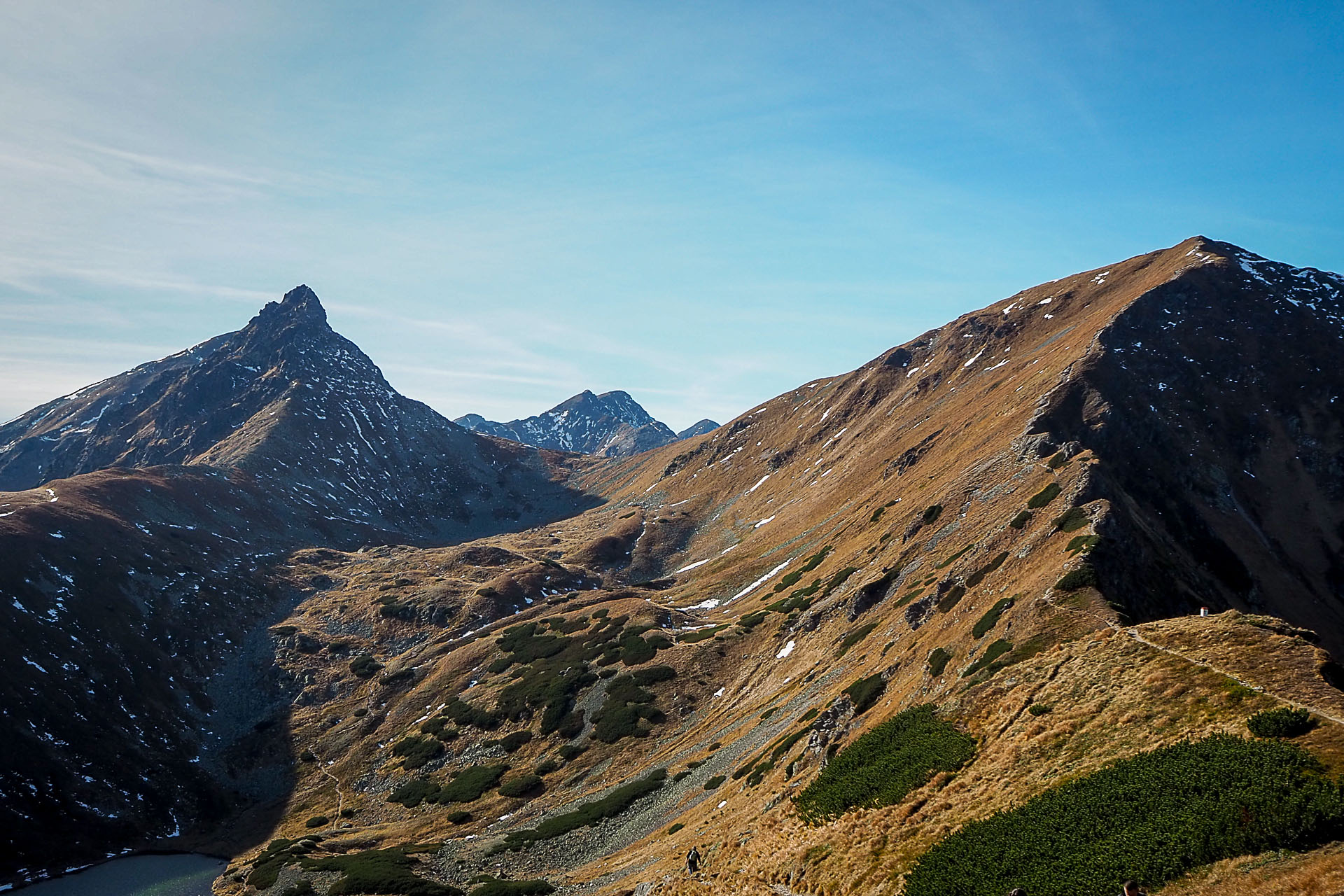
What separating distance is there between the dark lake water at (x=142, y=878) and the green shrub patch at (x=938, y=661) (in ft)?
221

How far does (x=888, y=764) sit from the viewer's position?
3284 cm

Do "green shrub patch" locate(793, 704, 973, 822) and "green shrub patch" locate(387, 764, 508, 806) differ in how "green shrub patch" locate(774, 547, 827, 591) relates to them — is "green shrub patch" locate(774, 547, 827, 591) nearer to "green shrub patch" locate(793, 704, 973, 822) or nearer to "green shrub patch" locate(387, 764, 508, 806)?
"green shrub patch" locate(387, 764, 508, 806)

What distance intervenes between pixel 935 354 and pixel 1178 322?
194ft

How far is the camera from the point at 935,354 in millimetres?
169750

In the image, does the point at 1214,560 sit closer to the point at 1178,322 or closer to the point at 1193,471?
the point at 1193,471

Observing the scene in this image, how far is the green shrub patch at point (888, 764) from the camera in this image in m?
30.4

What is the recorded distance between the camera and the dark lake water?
65250mm

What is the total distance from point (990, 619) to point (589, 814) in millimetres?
36105

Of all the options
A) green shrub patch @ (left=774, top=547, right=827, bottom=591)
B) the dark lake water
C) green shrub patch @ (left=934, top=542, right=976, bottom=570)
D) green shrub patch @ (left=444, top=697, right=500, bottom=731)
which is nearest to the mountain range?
green shrub patch @ (left=934, top=542, right=976, bottom=570)

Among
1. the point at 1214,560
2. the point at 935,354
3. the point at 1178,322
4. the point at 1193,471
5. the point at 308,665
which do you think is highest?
the point at 935,354

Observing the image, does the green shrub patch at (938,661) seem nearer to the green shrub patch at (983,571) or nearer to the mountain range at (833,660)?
the mountain range at (833,660)

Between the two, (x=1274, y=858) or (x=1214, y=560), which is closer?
(x=1274, y=858)

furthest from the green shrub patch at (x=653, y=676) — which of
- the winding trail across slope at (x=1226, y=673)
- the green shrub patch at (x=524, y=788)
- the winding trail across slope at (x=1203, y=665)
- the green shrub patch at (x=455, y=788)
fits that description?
the winding trail across slope at (x=1226, y=673)

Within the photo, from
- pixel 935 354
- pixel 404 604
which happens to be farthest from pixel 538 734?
pixel 935 354
